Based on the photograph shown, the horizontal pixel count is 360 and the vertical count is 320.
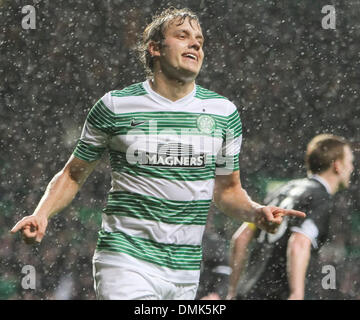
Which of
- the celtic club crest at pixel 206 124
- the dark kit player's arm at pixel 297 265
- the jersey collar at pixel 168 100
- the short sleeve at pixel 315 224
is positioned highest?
the jersey collar at pixel 168 100

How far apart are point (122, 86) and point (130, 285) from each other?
161 inches

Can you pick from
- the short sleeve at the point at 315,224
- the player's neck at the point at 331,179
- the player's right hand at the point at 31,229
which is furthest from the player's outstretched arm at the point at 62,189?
the player's neck at the point at 331,179

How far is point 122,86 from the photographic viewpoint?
25.3 feet

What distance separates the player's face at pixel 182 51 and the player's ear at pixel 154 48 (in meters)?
0.04

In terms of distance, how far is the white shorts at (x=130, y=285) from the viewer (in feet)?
12.4

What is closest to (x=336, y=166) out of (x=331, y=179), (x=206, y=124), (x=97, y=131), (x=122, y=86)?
(x=331, y=179)

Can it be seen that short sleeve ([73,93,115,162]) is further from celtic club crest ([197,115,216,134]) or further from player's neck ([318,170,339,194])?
player's neck ([318,170,339,194])

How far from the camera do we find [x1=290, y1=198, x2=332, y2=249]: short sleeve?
4926 millimetres

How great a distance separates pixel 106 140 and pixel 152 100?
265mm

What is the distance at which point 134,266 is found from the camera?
3.82 m

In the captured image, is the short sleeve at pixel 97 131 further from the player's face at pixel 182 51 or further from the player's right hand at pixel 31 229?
the player's right hand at pixel 31 229

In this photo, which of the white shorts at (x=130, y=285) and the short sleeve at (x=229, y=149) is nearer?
the white shorts at (x=130, y=285)

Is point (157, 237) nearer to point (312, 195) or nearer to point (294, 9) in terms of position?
point (312, 195)

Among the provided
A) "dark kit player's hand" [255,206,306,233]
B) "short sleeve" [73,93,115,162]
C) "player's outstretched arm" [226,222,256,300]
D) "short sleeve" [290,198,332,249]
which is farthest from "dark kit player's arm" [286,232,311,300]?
"short sleeve" [73,93,115,162]
